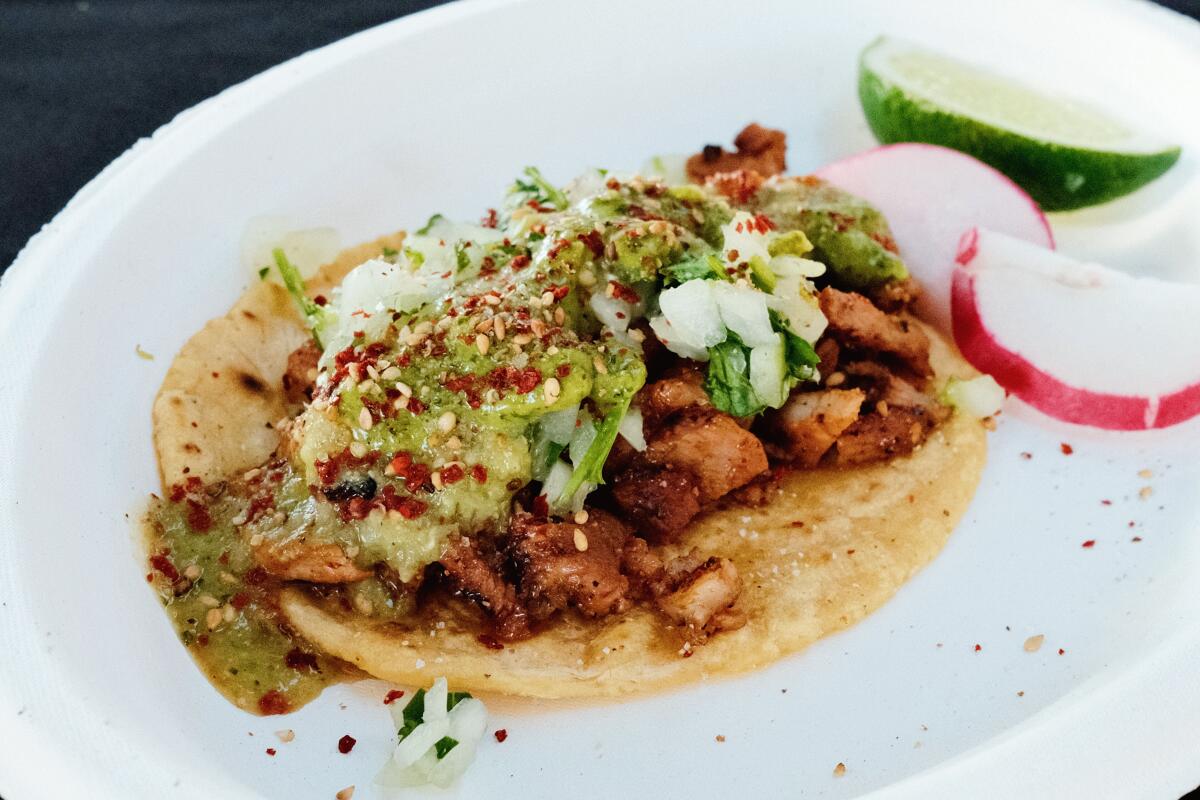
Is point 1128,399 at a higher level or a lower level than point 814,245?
lower

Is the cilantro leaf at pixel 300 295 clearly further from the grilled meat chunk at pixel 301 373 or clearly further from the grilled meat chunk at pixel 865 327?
the grilled meat chunk at pixel 865 327

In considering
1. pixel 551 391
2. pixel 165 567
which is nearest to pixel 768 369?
pixel 551 391

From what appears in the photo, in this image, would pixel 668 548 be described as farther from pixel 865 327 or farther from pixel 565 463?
pixel 865 327

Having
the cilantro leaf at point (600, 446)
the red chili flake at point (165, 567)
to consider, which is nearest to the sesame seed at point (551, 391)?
the cilantro leaf at point (600, 446)

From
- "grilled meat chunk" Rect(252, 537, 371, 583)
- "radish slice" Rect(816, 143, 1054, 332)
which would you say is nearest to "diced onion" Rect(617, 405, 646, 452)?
"grilled meat chunk" Rect(252, 537, 371, 583)

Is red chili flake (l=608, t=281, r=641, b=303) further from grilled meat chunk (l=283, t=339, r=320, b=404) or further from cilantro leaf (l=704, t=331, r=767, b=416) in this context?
grilled meat chunk (l=283, t=339, r=320, b=404)

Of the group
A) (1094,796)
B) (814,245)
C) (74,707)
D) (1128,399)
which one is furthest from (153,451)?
(1128,399)

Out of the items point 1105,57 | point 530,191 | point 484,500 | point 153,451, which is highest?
point 1105,57

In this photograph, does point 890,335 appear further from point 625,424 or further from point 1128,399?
point 625,424
